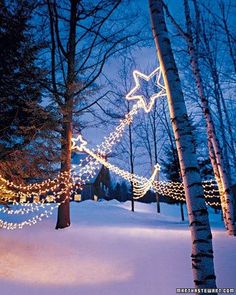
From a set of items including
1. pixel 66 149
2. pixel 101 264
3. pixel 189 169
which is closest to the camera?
pixel 189 169

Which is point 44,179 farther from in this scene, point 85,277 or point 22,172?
point 85,277

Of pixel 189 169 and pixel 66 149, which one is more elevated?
pixel 66 149

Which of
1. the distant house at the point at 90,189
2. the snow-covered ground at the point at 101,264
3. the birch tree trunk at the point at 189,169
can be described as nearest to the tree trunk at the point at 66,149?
the snow-covered ground at the point at 101,264

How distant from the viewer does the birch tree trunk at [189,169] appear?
3582 mm

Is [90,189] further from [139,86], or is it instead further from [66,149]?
[139,86]

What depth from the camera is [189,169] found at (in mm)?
3951

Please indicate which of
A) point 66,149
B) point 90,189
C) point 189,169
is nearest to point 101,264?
point 189,169

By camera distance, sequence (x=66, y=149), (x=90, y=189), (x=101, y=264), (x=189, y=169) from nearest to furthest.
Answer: (x=189, y=169)
(x=101, y=264)
(x=66, y=149)
(x=90, y=189)

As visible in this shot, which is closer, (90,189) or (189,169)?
(189,169)

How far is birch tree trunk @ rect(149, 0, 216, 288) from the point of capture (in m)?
3.58

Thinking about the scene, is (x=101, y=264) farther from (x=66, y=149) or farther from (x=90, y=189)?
(x=90, y=189)

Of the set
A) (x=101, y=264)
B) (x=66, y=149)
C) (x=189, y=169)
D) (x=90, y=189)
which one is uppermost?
(x=90, y=189)

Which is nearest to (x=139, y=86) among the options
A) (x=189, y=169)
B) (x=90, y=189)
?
(x=189, y=169)

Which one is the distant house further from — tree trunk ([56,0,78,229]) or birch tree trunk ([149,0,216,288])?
birch tree trunk ([149,0,216,288])
